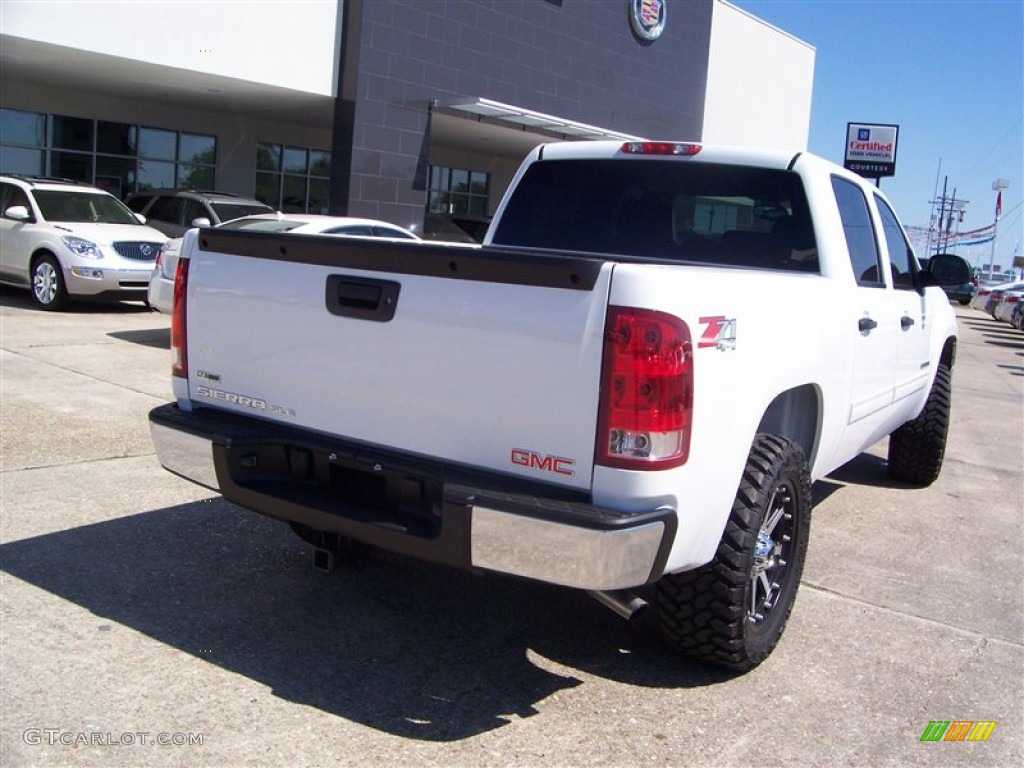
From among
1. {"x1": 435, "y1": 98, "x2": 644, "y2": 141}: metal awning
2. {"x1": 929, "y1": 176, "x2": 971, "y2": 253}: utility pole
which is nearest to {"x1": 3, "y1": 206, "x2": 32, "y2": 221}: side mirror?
{"x1": 435, "y1": 98, "x2": 644, "y2": 141}: metal awning

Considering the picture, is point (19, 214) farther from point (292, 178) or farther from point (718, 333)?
point (718, 333)

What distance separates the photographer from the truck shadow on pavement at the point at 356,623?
3656mm

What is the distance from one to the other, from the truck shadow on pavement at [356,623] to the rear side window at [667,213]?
1.73 metres

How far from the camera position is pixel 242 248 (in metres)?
3.94

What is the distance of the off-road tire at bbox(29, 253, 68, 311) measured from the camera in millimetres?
13961

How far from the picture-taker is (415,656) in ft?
13.0

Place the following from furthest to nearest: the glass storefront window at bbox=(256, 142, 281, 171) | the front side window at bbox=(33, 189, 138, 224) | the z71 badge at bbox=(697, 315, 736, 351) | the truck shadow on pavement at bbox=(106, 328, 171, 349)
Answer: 1. the glass storefront window at bbox=(256, 142, 281, 171)
2. the front side window at bbox=(33, 189, 138, 224)
3. the truck shadow on pavement at bbox=(106, 328, 171, 349)
4. the z71 badge at bbox=(697, 315, 736, 351)

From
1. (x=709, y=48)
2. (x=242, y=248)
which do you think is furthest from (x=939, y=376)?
(x=709, y=48)

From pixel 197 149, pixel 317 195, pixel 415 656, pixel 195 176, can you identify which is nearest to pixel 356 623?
pixel 415 656

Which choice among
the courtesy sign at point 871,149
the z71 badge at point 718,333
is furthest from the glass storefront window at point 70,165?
the courtesy sign at point 871,149

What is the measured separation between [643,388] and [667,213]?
2.19 m

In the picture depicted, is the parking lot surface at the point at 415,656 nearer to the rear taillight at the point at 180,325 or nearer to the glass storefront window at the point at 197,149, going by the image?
the rear taillight at the point at 180,325

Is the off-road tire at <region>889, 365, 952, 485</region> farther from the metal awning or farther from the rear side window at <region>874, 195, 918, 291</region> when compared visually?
the metal awning

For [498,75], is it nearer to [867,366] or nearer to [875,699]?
[867,366]
